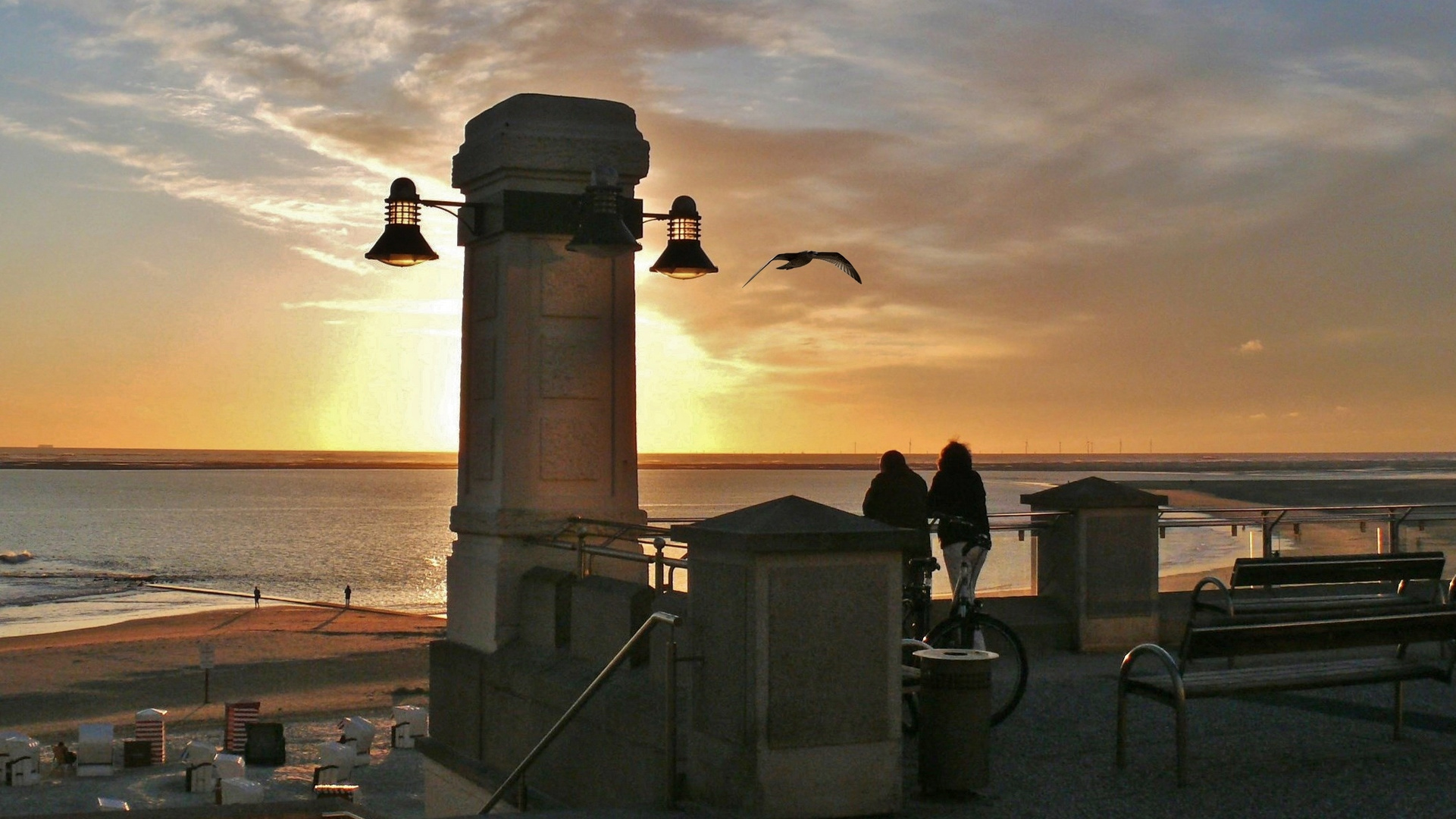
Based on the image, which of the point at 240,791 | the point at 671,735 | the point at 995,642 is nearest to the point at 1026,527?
the point at 995,642

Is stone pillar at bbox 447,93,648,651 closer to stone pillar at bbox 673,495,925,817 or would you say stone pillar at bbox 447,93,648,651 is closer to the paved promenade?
the paved promenade

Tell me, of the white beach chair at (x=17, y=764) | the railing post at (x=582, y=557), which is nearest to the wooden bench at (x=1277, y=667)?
the railing post at (x=582, y=557)

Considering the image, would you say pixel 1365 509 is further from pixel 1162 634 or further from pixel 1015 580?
pixel 1015 580

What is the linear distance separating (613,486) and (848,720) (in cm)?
435

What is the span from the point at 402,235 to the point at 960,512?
4.75 metres

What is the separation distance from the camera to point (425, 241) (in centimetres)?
1077

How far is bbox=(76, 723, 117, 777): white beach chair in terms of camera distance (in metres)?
Result: 24.2

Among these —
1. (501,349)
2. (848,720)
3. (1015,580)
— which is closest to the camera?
(848,720)

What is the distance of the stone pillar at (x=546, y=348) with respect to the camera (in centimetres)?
1054

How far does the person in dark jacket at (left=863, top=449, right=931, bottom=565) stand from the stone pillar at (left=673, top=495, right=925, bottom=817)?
319cm

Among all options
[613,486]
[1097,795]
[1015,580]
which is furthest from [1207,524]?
[1015,580]

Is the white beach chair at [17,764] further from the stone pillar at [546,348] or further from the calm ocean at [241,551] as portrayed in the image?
the calm ocean at [241,551]

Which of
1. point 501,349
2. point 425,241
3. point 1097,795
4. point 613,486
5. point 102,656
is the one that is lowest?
point 102,656

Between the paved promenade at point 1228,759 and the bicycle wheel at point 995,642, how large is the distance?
0.59ft
